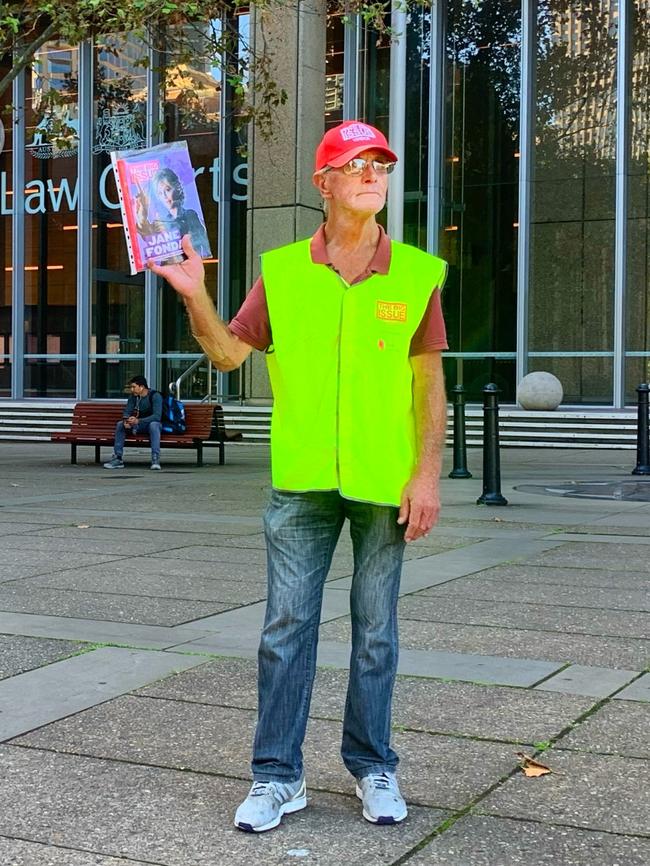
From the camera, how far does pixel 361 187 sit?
336cm

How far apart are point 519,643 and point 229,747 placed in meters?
1.99

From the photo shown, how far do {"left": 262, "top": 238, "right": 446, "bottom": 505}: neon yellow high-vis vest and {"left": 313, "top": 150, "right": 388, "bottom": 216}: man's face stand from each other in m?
0.19

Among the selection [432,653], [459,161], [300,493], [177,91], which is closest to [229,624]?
[432,653]

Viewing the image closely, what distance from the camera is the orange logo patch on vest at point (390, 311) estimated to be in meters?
3.37

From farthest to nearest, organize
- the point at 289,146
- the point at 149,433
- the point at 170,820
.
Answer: the point at 289,146, the point at 149,433, the point at 170,820

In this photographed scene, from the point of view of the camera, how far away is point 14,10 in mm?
15953

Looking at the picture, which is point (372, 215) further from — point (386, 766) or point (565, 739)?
point (565, 739)

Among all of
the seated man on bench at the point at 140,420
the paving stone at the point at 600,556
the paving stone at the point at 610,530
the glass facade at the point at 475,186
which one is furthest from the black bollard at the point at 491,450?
the glass facade at the point at 475,186

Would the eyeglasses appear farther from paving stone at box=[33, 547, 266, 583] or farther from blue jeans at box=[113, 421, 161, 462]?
blue jeans at box=[113, 421, 161, 462]

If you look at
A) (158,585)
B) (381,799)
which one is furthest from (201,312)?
(158,585)

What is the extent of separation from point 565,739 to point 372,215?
198cm

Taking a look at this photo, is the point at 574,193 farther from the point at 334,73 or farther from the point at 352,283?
the point at 352,283

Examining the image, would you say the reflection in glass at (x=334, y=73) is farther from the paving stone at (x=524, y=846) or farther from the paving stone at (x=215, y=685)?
the paving stone at (x=524, y=846)

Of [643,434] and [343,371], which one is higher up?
[343,371]
